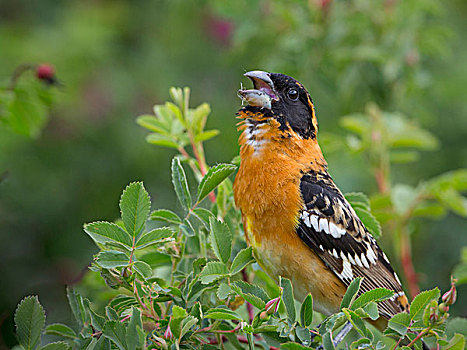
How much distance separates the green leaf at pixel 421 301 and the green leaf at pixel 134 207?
3.01 feet

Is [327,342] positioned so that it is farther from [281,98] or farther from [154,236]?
[281,98]

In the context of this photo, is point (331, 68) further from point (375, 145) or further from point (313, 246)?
point (313, 246)

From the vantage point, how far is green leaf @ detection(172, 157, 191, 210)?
82.8 inches

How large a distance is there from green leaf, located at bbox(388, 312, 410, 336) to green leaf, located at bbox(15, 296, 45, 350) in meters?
1.12

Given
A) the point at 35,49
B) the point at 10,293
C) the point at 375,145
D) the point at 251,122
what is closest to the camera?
the point at 251,122

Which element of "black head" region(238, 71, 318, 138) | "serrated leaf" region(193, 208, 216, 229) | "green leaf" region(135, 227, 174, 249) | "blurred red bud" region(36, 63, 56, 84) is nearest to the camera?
"green leaf" region(135, 227, 174, 249)

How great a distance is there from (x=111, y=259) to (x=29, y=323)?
33 centimetres

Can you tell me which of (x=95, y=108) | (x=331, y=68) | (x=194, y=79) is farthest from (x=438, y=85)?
(x=95, y=108)

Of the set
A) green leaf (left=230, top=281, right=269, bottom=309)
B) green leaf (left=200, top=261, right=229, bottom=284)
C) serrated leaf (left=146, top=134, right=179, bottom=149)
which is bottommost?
green leaf (left=230, top=281, right=269, bottom=309)

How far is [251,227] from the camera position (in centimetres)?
244

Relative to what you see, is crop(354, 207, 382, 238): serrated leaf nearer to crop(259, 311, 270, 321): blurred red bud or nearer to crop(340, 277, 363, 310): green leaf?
crop(340, 277, 363, 310): green leaf

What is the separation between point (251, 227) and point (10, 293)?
11.7 ft

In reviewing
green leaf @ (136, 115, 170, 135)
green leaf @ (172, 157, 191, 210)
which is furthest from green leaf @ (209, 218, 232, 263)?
green leaf @ (136, 115, 170, 135)

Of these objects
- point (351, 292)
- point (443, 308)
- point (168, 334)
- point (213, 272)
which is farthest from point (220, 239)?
point (443, 308)
